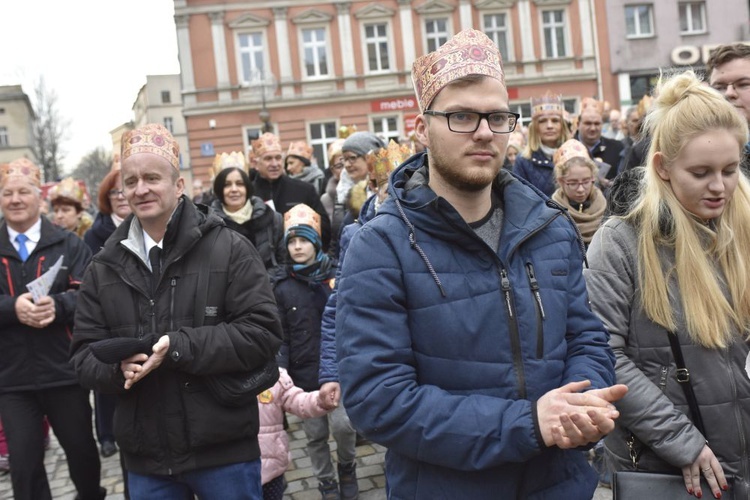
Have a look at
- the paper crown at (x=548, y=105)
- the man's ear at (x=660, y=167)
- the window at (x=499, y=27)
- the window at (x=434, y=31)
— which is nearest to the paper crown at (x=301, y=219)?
the paper crown at (x=548, y=105)

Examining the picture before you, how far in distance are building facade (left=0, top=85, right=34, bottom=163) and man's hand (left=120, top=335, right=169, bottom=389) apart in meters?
75.4

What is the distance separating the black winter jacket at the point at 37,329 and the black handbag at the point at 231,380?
1.61 metres

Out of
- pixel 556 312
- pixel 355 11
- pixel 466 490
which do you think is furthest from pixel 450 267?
pixel 355 11

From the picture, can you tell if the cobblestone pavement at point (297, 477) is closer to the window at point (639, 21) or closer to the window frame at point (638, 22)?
the window frame at point (638, 22)

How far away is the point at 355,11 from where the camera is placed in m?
31.8

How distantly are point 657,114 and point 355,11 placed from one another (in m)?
31.0

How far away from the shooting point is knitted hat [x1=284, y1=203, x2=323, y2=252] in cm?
511

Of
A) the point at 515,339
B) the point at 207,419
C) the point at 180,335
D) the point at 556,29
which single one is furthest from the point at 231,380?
the point at 556,29

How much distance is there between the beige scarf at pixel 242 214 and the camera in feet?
19.5

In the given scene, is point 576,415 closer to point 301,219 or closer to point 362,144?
point 301,219

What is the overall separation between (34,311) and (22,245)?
55 centimetres

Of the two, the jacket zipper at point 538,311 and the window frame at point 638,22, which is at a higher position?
the window frame at point 638,22

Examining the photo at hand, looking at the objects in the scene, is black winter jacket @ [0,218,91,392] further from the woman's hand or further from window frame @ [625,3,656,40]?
window frame @ [625,3,656,40]

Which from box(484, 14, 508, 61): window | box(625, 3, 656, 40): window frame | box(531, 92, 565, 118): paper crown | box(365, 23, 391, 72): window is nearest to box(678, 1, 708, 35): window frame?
box(625, 3, 656, 40): window frame
